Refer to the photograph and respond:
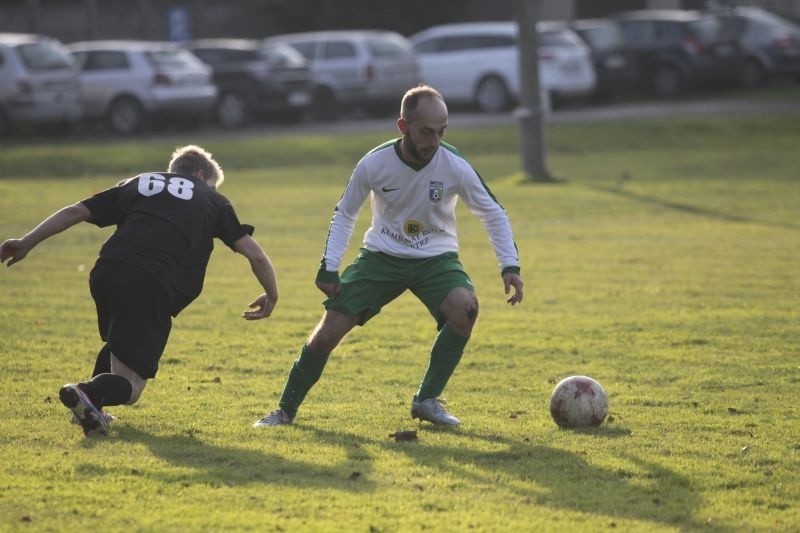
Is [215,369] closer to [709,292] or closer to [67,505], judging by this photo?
[67,505]

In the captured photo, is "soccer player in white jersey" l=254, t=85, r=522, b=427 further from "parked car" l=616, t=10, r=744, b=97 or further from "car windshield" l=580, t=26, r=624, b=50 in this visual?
"parked car" l=616, t=10, r=744, b=97

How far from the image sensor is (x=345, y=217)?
23.9ft

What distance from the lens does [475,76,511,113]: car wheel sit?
111 feet

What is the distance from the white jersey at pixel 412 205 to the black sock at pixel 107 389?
1210mm

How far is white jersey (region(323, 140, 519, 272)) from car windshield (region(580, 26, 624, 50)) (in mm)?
29367

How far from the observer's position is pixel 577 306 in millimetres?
11750

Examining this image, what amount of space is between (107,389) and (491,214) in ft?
7.27

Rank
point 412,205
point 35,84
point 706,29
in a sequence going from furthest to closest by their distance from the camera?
point 706,29 → point 35,84 → point 412,205

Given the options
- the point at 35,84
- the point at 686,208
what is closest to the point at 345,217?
the point at 686,208

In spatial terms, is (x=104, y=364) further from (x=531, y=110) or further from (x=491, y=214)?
(x=531, y=110)

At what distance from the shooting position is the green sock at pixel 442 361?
742 centimetres

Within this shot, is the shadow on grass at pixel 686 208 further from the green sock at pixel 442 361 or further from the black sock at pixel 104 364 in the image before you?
the black sock at pixel 104 364

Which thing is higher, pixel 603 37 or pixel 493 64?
pixel 603 37

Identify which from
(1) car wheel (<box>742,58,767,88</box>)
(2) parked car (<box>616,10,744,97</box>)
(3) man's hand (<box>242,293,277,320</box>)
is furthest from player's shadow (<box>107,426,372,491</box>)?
(1) car wheel (<box>742,58,767,88</box>)
